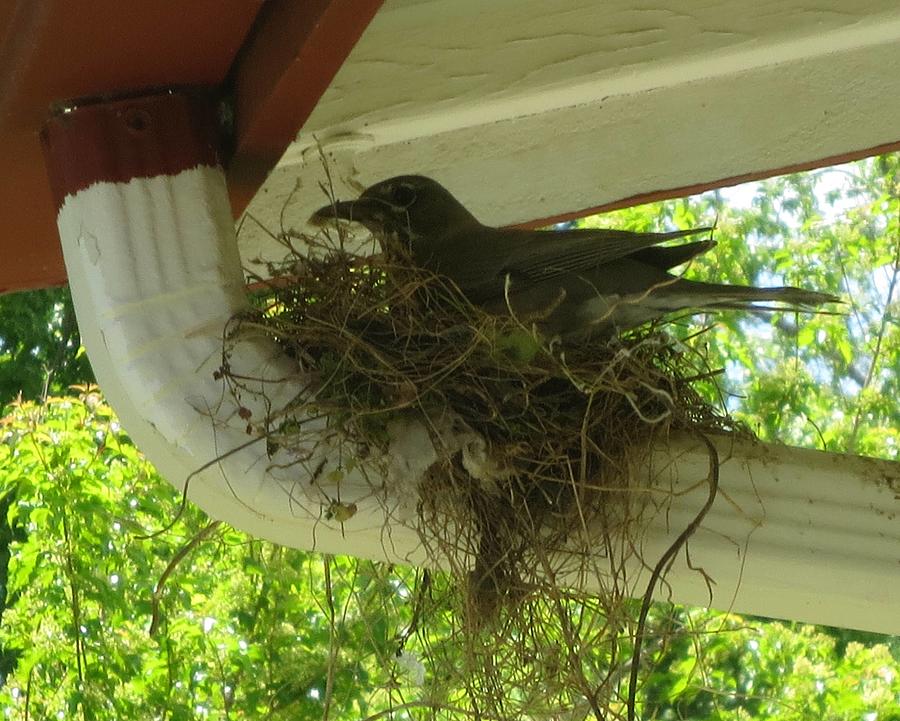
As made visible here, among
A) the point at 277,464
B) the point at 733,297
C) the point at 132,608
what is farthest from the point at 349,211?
the point at 132,608

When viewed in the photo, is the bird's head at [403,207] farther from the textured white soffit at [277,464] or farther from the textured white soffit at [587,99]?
the textured white soffit at [277,464]

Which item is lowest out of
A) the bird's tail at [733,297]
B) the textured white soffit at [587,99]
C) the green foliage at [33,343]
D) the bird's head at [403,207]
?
the bird's tail at [733,297]

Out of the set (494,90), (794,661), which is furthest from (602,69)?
(794,661)

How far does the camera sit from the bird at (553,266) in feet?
8.86

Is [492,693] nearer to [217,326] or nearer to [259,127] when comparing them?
[217,326]

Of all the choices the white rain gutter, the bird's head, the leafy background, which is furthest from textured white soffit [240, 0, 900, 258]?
the leafy background

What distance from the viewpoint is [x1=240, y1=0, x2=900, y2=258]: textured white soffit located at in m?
2.85

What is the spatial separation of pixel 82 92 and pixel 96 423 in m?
4.01

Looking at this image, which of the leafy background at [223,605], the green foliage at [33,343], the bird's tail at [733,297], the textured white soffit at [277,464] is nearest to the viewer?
the textured white soffit at [277,464]

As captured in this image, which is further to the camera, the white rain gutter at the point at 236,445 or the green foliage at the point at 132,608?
the green foliage at the point at 132,608

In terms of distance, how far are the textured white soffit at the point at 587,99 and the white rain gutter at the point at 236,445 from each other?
1.57 feet

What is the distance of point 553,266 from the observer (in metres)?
2.87

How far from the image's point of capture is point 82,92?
7.38ft

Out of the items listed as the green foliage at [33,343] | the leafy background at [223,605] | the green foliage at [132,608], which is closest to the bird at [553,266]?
the leafy background at [223,605]
